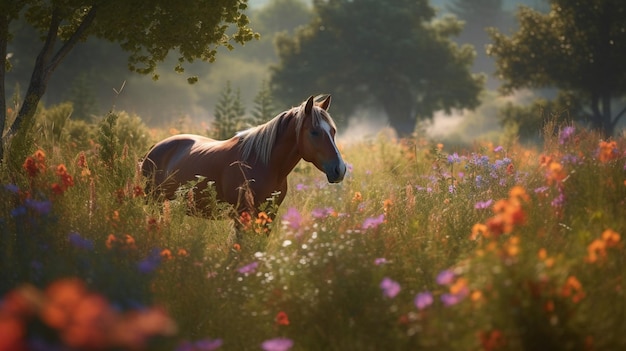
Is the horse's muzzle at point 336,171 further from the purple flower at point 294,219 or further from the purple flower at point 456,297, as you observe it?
the purple flower at point 456,297

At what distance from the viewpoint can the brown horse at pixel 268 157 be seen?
6.26 m

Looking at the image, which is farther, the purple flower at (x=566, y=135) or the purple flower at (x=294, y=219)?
the purple flower at (x=566, y=135)

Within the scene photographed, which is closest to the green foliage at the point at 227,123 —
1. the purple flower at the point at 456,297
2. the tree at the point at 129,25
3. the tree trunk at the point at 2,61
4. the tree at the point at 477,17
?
the tree at the point at 129,25

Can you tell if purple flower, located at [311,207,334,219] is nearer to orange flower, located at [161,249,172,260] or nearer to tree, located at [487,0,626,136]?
orange flower, located at [161,249,172,260]

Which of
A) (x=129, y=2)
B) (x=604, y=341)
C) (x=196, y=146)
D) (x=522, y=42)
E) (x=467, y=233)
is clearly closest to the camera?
(x=604, y=341)

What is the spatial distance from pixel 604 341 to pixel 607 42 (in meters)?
20.4

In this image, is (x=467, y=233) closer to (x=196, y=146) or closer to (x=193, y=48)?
(x=196, y=146)

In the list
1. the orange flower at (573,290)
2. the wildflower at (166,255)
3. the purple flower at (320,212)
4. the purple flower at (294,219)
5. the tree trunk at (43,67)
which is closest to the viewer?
the orange flower at (573,290)

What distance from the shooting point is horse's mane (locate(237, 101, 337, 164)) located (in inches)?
252

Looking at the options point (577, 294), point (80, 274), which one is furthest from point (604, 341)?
point (80, 274)

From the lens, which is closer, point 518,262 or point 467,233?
point 518,262

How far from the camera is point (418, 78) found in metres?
38.0

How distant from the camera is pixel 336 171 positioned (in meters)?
6.14

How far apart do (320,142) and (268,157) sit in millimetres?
589
